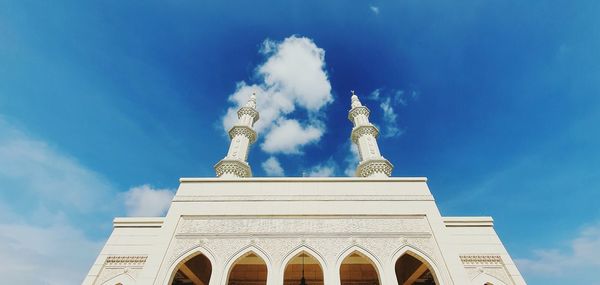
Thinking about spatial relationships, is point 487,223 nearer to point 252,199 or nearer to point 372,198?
point 372,198

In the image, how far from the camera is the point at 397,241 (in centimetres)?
634

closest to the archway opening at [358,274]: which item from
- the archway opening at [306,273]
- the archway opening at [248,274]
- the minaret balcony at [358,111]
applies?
the archway opening at [306,273]

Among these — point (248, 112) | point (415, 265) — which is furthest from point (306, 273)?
point (248, 112)

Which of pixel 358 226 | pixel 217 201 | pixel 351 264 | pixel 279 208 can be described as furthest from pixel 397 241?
pixel 217 201

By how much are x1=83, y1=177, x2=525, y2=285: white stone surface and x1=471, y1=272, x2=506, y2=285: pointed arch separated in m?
0.02

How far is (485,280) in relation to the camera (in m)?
5.88

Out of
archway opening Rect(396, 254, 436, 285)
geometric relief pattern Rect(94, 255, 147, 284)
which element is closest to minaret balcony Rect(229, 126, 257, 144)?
geometric relief pattern Rect(94, 255, 147, 284)

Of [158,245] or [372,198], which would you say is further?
[372,198]

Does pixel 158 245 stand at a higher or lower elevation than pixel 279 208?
lower

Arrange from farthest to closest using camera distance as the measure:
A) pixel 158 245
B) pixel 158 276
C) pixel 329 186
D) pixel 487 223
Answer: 1. pixel 329 186
2. pixel 487 223
3. pixel 158 245
4. pixel 158 276

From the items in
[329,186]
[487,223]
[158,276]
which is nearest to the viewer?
[158,276]

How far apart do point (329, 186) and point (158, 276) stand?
4411 mm

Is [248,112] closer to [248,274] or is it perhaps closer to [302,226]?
[248,274]

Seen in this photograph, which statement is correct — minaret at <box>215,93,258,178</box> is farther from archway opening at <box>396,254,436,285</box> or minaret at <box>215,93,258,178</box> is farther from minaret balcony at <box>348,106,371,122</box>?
archway opening at <box>396,254,436,285</box>
